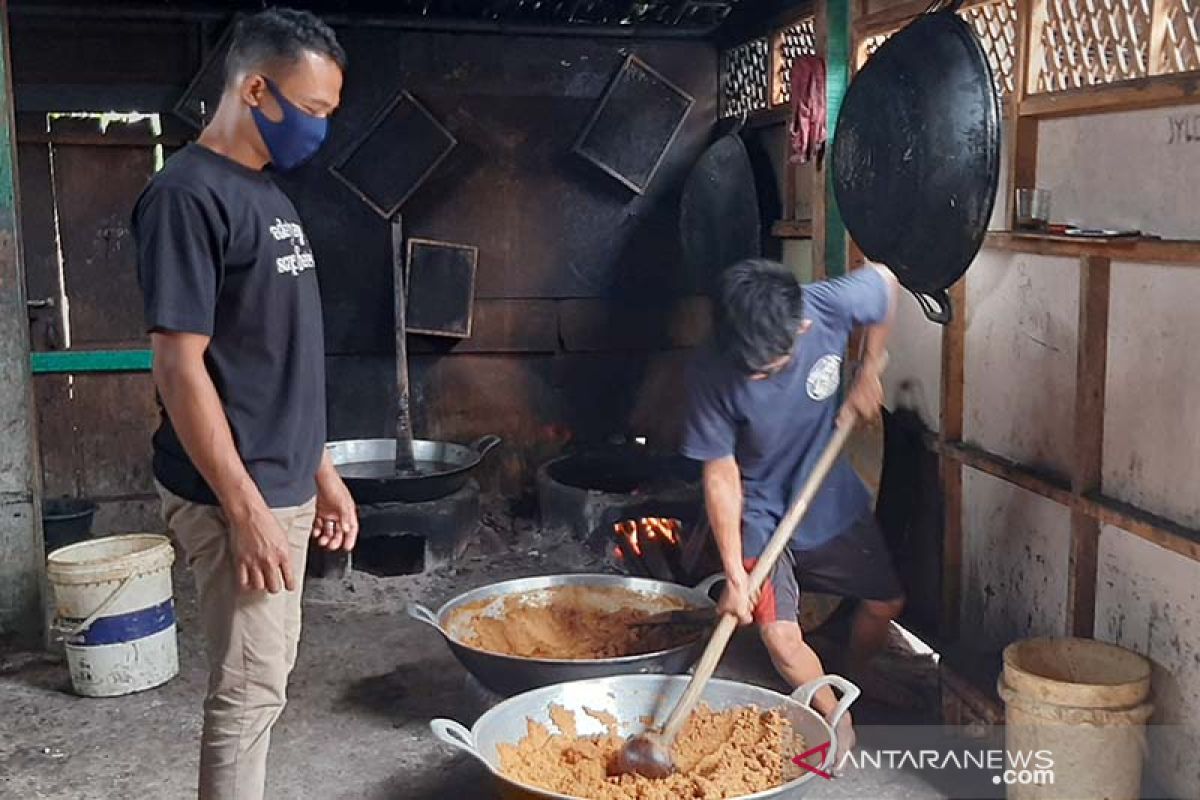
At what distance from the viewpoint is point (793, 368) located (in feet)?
11.8

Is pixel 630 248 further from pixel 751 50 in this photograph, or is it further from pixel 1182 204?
pixel 1182 204

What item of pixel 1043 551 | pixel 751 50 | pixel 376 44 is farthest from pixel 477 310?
pixel 1043 551

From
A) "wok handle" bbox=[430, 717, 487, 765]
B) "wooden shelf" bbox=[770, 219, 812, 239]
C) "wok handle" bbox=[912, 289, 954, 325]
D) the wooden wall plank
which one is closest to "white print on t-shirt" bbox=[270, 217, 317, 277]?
"wok handle" bbox=[430, 717, 487, 765]

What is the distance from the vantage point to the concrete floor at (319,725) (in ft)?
11.7

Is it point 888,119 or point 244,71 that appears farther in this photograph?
point 888,119

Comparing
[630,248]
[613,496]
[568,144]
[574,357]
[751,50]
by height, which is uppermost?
[751,50]

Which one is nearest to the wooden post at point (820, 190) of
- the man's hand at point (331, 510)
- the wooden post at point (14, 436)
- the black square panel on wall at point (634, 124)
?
the black square panel on wall at point (634, 124)

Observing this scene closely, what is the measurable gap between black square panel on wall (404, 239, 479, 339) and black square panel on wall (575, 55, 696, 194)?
3.26 feet

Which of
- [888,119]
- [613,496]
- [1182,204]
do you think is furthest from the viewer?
[613,496]

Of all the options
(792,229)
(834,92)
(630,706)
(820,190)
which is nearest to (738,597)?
(630,706)

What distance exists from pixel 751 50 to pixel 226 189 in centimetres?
450

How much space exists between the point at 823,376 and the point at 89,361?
14.3ft

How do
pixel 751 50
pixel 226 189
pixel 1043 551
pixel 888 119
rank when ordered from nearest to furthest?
pixel 226 189, pixel 888 119, pixel 1043 551, pixel 751 50

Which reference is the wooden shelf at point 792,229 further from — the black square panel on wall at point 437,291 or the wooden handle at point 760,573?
the wooden handle at point 760,573
